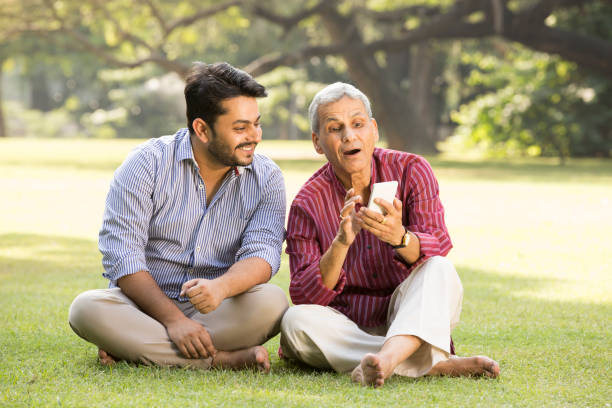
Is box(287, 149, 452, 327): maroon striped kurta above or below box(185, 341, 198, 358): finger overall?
above

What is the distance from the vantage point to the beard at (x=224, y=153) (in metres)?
3.91

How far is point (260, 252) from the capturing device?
12.9 feet

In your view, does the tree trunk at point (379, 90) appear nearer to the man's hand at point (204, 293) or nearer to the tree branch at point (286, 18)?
the tree branch at point (286, 18)

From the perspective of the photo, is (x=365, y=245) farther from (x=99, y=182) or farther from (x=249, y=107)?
(x=99, y=182)

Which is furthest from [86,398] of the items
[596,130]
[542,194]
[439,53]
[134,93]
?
[134,93]

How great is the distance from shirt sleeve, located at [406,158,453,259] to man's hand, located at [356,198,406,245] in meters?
0.23

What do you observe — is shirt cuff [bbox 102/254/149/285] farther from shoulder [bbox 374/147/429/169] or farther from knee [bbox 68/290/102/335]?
shoulder [bbox 374/147/429/169]

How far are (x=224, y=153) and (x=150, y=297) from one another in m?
0.73

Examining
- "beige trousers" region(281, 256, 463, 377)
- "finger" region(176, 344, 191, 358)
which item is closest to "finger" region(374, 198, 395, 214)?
"beige trousers" region(281, 256, 463, 377)

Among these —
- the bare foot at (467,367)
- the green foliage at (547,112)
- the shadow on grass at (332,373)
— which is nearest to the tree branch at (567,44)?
the green foliage at (547,112)

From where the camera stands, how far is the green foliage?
2164cm

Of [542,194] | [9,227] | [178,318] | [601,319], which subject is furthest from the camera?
[542,194]

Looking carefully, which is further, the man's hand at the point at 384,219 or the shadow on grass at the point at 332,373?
the shadow on grass at the point at 332,373

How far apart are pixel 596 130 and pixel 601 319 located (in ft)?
58.5
